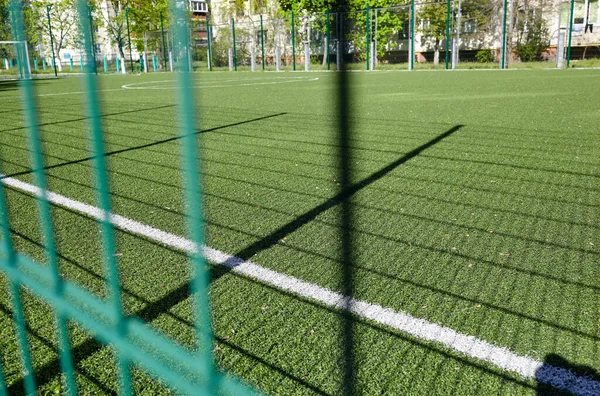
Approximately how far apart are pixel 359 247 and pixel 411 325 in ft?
2.94

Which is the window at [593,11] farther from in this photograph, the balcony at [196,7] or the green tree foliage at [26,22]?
the green tree foliage at [26,22]

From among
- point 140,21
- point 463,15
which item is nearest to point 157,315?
point 463,15

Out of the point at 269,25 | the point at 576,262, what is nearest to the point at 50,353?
the point at 576,262

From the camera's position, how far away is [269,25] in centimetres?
2942

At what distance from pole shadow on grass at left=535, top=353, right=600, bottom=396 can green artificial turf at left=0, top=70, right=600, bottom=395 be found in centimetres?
2

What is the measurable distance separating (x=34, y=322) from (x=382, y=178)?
2902 millimetres

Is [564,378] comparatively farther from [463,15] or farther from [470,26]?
[470,26]

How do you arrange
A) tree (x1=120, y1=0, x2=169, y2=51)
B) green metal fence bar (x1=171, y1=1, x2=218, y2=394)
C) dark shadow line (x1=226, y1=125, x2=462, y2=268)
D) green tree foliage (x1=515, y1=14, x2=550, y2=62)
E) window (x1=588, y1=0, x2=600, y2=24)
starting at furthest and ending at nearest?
tree (x1=120, y1=0, x2=169, y2=51)
window (x1=588, y1=0, x2=600, y2=24)
green tree foliage (x1=515, y1=14, x2=550, y2=62)
dark shadow line (x1=226, y1=125, x2=462, y2=268)
green metal fence bar (x1=171, y1=1, x2=218, y2=394)

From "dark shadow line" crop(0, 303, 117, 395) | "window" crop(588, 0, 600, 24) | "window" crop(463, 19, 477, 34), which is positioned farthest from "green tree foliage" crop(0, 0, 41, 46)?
"window" crop(588, 0, 600, 24)

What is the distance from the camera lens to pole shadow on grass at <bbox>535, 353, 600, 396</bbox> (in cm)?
173

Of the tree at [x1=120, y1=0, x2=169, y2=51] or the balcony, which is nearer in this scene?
the balcony

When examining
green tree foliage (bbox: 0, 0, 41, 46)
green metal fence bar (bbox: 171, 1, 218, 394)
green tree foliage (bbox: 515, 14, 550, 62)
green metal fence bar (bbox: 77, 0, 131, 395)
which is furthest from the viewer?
green tree foliage (bbox: 515, 14, 550, 62)

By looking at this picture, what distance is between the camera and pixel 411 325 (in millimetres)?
2156

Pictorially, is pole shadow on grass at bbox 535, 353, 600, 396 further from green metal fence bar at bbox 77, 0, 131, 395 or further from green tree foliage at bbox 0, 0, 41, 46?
green tree foliage at bbox 0, 0, 41, 46
